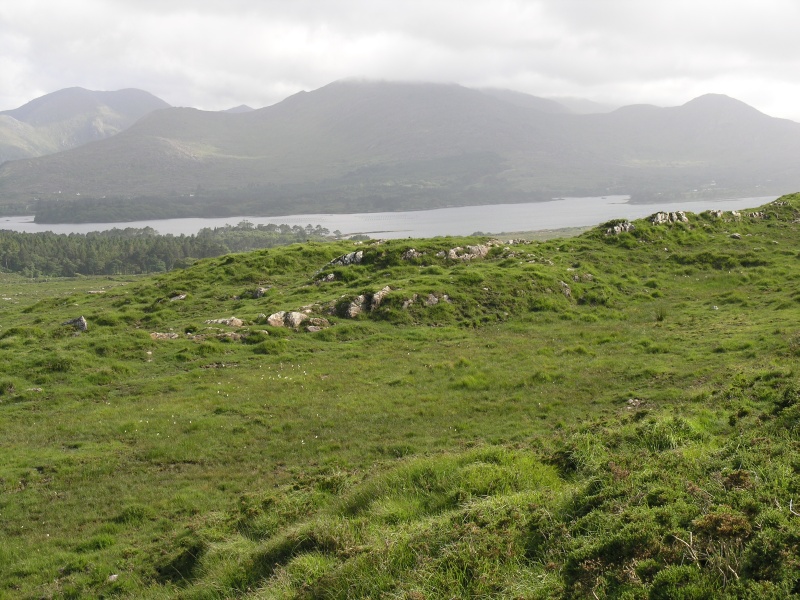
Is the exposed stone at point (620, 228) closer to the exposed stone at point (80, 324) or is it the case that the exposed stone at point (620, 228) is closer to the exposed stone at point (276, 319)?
the exposed stone at point (276, 319)

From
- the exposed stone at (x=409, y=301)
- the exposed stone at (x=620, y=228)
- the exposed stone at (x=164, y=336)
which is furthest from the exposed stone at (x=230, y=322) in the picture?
the exposed stone at (x=620, y=228)

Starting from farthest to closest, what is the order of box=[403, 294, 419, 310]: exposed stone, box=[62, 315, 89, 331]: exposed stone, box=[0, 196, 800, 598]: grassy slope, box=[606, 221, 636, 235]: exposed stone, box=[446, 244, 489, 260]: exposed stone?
box=[606, 221, 636, 235]: exposed stone < box=[446, 244, 489, 260]: exposed stone < box=[403, 294, 419, 310]: exposed stone < box=[62, 315, 89, 331]: exposed stone < box=[0, 196, 800, 598]: grassy slope

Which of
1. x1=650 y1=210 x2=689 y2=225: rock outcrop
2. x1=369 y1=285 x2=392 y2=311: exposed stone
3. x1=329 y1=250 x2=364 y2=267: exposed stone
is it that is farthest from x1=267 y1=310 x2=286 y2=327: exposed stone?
x1=650 y1=210 x2=689 y2=225: rock outcrop

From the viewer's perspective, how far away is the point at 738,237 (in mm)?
50219

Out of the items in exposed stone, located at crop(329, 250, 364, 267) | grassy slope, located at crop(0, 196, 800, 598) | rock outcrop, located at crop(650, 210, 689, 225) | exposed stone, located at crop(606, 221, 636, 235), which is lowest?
grassy slope, located at crop(0, 196, 800, 598)

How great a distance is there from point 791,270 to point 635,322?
1815 centimetres

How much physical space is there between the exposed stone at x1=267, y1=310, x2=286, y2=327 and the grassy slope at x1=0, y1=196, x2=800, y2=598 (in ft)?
4.40

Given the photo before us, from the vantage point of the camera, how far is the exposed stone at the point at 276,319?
107 feet

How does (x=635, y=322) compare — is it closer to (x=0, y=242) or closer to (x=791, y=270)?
(x=791, y=270)

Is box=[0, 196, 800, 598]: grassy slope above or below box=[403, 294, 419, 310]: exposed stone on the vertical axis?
below

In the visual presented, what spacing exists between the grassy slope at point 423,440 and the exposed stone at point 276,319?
1.34 m

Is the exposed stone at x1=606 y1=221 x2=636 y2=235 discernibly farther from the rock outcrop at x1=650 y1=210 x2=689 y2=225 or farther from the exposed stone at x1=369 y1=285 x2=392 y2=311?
the exposed stone at x1=369 y1=285 x2=392 y2=311

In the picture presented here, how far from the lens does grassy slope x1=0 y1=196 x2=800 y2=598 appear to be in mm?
7836

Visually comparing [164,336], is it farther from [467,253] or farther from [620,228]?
[620,228]
